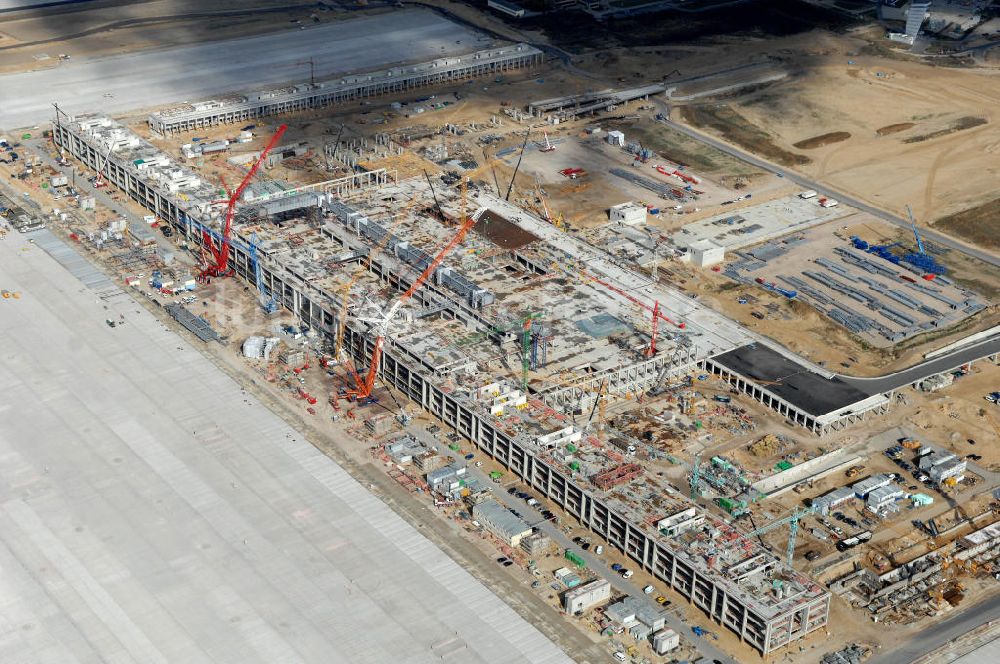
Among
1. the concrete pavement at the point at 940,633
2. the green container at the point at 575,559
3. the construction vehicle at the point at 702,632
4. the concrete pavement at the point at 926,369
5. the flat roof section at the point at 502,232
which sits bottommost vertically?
the construction vehicle at the point at 702,632

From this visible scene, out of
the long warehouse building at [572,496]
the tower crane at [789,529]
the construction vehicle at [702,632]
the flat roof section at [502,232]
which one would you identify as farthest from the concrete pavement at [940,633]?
the flat roof section at [502,232]

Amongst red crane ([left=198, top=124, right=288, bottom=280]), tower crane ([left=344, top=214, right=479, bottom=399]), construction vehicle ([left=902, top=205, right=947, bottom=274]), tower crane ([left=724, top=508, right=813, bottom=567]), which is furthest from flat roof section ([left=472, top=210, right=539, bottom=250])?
tower crane ([left=724, top=508, right=813, bottom=567])

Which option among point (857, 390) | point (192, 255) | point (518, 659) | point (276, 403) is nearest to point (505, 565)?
point (518, 659)

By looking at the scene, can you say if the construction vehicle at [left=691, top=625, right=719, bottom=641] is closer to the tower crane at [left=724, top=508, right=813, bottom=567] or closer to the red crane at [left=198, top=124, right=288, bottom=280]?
the tower crane at [left=724, top=508, right=813, bottom=567]

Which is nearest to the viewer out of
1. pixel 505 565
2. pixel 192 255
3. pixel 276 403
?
pixel 505 565

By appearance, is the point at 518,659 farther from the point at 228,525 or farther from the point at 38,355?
the point at 38,355

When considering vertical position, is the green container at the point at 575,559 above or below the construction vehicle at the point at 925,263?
below

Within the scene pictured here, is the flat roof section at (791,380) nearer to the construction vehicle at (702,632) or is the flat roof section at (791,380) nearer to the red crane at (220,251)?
the construction vehicle at (702,632)
